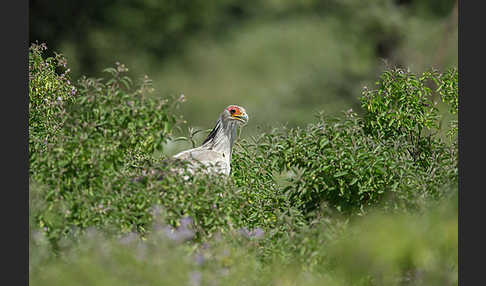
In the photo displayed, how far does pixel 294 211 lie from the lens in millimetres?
6164

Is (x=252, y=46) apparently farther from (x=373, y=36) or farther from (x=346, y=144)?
(x=346, y=144)

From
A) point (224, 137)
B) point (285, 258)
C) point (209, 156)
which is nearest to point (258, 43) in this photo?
point (224, 137)

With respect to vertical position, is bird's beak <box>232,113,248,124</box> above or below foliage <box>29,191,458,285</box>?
above

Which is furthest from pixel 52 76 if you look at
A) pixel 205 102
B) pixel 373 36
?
pixel 205 102

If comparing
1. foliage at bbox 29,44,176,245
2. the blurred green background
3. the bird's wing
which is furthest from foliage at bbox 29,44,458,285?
the blurred green background

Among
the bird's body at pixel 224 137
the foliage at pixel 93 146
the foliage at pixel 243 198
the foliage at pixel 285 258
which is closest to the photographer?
the foliage at pixel 285 258

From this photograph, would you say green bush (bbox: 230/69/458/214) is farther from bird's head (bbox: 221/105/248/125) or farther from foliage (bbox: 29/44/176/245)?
foliage (bbox: 29/44/176/245)

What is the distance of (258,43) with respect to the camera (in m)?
28.8

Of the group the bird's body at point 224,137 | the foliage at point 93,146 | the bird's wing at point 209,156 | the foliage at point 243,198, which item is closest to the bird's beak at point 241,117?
the bird's body at point 224,137

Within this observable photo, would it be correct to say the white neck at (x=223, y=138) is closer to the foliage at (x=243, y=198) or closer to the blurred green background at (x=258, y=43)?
the foliage at (x=243, y=198)

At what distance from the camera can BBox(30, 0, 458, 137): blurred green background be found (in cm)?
1830

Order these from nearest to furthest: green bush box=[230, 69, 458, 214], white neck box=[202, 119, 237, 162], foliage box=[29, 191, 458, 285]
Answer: foliage box=[29, 191, 458, 285], green bush box=[230, 69, 458, 214], white neck box=[202, 119, 237, 162]

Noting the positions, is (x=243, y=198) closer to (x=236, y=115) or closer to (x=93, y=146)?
(x=93, y=146)

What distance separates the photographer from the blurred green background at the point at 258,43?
18.3 m
